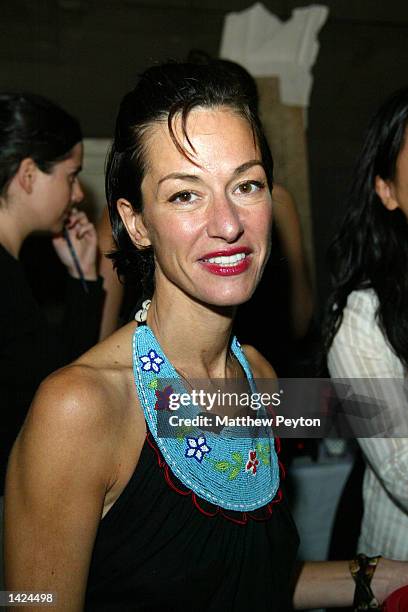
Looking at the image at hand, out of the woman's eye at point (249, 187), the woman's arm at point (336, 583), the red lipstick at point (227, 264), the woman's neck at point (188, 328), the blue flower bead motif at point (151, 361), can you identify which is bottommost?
the woman's arm at point (336, 583)

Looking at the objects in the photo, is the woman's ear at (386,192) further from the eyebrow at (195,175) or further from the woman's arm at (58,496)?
the woman's arm at (58,496)

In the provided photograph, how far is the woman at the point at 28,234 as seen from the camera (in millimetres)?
1642

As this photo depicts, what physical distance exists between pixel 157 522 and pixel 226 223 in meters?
0.48

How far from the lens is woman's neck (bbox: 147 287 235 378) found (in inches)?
41.0

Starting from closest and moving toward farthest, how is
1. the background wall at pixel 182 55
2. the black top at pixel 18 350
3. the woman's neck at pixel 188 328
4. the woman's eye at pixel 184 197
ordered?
the woman's eye at pixel 184 197, the woman's neck at pixel 188 328, the black top at pixel 18 350, the background wall at pixel 182 55

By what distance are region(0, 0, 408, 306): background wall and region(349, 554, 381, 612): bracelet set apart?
1870mm

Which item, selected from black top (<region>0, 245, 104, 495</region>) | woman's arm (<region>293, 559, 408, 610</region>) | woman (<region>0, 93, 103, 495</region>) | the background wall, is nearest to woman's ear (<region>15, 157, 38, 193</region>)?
woman (<region>0, 93, 103, 495</region>)

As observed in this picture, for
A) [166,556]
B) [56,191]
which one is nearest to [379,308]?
[166,556]

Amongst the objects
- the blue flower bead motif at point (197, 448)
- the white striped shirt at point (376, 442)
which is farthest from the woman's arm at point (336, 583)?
the blue flower bead motif at point (197, 448)

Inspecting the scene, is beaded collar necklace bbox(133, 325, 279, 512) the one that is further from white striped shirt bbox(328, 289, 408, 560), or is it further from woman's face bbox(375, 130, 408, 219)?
woman's face bbox(375, 130, 408, 219)

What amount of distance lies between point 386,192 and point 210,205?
0.70 meters

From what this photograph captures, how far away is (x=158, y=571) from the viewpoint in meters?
0.92

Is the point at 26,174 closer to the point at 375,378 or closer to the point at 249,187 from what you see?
the point at 249,187

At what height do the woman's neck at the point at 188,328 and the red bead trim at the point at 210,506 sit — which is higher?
the woman's neck at the point at 188,328
